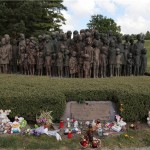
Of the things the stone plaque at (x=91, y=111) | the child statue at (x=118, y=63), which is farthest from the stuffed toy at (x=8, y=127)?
the child statue at (x=118, y=63)

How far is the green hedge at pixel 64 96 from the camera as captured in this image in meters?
7.80

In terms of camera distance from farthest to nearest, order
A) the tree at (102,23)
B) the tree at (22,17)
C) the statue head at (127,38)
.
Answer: the tree at (102,23) < the tree at (22,17) < the statue head at (127,38)

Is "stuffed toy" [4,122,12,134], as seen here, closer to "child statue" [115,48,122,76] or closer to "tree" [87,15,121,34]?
"child statue" [115,48,122,76]

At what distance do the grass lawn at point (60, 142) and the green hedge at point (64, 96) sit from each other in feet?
2.86

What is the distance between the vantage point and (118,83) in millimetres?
9430

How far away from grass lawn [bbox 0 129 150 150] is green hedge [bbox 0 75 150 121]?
873 millimetres

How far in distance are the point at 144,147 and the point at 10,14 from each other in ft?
59.9

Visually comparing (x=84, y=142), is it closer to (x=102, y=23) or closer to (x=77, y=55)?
(x=77, y=55)

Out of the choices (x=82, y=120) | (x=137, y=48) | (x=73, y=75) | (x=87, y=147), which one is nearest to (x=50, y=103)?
(x=82, y=120)

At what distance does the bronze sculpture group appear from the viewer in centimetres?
1197

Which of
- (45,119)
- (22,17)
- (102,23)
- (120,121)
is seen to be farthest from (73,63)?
(102,23)

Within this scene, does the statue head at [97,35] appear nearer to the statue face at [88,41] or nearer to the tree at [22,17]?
the statue face at [88,41]

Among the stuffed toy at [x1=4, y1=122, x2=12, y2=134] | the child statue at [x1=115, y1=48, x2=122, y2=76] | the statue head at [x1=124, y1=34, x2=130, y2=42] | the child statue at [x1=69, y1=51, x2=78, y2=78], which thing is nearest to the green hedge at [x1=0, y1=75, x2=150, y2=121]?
the stuffed toy at [x1=4, y1=122, x2=12, y2=134]

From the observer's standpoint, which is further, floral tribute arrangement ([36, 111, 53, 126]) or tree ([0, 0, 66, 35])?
tree ([0, 0, 66, 35])
